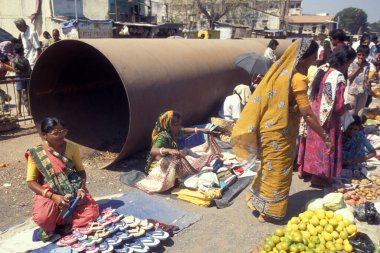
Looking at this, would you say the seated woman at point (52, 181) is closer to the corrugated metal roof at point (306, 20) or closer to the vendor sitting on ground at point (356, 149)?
the vendor sitting on ground at point (356, 149)

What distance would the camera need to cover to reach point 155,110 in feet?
17.3

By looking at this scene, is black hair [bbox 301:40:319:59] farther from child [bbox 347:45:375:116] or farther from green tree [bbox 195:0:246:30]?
green tree [bbox 195:0:246:30]

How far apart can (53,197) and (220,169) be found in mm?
2667

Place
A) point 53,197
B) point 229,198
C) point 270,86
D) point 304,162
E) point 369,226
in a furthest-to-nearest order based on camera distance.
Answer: point 304,162, point 229,198, point 369,226, point 270,86, point 53,197

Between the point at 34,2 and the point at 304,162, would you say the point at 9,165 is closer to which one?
the point at 304,162

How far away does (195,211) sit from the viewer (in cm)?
418

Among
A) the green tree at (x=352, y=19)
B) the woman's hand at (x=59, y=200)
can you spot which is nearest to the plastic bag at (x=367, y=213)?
the woman's hand at (x=59, y=200)

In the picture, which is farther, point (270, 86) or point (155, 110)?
point (155, 110)

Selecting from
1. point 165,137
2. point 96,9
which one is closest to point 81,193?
point 165,137

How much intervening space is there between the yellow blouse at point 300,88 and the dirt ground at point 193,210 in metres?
1.41

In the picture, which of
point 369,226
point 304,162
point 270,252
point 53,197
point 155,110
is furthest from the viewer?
point 155,110

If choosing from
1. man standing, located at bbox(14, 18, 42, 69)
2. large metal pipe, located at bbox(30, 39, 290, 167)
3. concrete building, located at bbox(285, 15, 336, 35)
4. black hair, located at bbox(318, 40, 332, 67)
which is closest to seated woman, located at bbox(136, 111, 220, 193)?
large metal pipe, located at bbox(30, 39, 290, 167)

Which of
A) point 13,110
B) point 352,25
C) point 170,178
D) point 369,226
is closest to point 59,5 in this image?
point 13,110

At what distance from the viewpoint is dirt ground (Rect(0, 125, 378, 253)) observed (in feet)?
11.8
